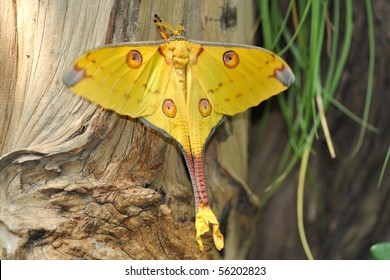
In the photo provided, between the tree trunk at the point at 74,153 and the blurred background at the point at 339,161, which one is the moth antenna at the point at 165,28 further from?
the blurred background at the point at 339,161

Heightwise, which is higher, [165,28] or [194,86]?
[165,28]

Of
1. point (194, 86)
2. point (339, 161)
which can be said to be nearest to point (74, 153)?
point (194, 86)

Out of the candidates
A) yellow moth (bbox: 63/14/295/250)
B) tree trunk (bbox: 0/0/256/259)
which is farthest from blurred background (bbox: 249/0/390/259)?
tree trunk (bbox: 0/0/256/259)

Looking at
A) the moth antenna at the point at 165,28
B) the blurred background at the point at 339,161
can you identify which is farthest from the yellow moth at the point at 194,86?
the blurred background at the point at 339,161

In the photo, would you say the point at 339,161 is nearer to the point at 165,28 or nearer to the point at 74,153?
the point at 165,28

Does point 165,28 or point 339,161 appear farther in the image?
point 339,161

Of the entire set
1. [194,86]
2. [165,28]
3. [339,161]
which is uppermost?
[165,28]

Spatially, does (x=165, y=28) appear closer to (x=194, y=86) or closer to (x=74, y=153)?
(x=194, y=86)
